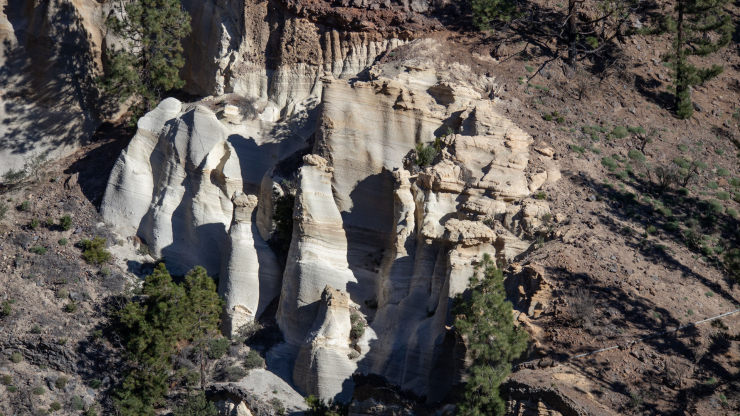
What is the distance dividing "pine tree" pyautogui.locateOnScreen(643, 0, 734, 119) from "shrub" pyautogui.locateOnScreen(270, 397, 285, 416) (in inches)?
907

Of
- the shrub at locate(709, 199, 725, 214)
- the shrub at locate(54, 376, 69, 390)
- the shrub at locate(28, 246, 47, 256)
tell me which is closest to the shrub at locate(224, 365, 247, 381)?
the shrub at locate(54, 376, 69, 390)

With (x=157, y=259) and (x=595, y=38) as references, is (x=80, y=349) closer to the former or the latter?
(x=157, y=259)

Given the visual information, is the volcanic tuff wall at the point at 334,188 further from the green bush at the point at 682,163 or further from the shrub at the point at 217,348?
the green bush at the point at 682,163

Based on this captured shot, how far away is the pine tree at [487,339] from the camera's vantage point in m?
28.8

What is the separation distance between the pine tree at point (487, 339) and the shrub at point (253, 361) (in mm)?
9578

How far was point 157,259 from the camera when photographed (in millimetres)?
42500

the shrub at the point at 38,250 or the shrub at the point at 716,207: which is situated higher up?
the shrub at the point at 716,207

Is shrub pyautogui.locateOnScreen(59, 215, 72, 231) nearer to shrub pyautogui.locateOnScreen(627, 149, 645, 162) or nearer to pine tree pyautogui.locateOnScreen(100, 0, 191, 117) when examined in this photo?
pine tree pyautogui.locateOnScreen(100, 0, 191, 117)

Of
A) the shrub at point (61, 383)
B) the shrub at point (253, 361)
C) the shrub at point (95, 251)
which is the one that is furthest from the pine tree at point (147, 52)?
the shrub at point (253, 361)

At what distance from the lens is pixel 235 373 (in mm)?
36562

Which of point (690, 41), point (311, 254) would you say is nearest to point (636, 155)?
point (690, 41)

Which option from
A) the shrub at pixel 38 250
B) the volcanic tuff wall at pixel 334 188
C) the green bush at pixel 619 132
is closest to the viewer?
the volcanic tuff wall at pixel 334 188

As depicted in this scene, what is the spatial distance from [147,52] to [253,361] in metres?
18.8

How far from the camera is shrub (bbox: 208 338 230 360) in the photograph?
1478 inches
